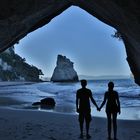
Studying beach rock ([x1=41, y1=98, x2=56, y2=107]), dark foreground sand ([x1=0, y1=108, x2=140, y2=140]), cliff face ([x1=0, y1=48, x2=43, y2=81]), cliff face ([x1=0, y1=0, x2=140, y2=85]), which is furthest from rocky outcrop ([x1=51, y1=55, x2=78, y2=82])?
cliff face ([x1=0, y1=0, x2=140, y2=85])

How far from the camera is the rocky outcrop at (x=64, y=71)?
15575 cm

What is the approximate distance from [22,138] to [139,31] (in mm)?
5528

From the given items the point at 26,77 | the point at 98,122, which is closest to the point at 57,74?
the point at 26,77

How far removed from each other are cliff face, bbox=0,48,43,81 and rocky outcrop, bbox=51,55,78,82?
1507cm

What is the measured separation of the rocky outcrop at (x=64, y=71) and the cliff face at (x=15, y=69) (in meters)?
15.1

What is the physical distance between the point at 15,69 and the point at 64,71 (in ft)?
78.4

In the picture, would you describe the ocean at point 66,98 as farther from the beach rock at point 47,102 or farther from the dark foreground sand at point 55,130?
the dark foreground sand at point 55,130

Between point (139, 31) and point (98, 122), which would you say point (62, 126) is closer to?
point (98, 122)

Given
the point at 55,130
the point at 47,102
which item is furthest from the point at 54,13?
the point at 47,102

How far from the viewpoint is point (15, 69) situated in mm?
166125

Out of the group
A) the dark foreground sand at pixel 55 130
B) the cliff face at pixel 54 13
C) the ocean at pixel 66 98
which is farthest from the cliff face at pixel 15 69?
the cliff face at pixel 54 13

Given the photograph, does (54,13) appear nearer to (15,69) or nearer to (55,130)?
(55,130)

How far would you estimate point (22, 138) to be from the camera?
1327cm

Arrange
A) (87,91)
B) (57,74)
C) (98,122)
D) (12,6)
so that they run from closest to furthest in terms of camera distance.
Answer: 1. (12,6)
2. (87,91)
3. (98,122)
4. (57,74)
